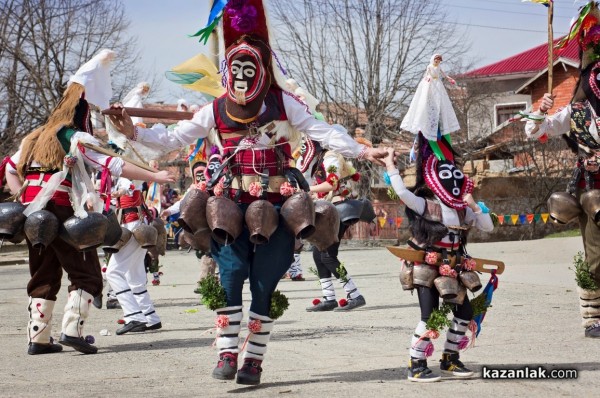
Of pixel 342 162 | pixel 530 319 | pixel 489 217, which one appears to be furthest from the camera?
pixel 342 162

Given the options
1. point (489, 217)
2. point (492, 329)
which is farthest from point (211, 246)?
point (492, 329)

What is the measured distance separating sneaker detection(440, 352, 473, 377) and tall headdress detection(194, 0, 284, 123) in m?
2.20

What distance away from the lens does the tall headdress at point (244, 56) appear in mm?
6594

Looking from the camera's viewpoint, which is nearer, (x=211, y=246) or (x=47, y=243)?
(x=211, y=246)

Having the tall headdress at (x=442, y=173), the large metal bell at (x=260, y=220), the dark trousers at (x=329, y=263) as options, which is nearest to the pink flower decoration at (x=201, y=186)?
the large metal bell at (x=260, y=220)

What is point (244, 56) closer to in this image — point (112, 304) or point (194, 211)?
point (194, 211)

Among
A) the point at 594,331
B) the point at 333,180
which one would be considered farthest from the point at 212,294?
the point at 333,180

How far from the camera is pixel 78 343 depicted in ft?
27.1

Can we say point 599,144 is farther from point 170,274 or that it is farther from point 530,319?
point 170,274

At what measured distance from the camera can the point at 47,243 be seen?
782 centimetres

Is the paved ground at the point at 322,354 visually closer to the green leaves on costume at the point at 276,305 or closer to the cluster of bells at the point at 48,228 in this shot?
the green leaves on costume at the point at 276,305

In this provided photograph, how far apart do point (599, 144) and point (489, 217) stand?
1698 mm

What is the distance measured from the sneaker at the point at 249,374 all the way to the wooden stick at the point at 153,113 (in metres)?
1.91

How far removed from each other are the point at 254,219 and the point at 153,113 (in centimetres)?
130
